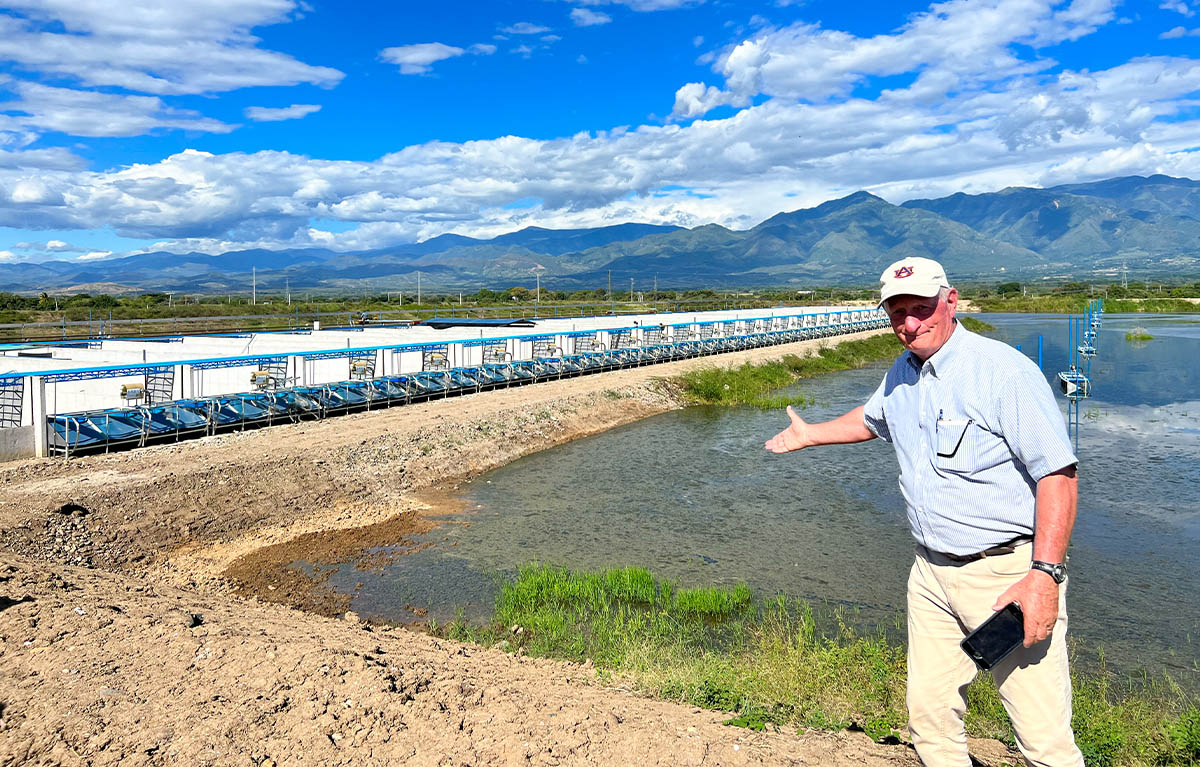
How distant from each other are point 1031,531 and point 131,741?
4.43 meters

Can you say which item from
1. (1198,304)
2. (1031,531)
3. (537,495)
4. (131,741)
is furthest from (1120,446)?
(1198,304)

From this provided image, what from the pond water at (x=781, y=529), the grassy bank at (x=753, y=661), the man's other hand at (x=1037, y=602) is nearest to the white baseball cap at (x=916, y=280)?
the man's other hand at (x=1037, y=602)

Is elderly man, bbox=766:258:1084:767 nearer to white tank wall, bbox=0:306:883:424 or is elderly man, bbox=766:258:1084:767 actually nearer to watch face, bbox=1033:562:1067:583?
watch face, bbox=1033:562:1067:583

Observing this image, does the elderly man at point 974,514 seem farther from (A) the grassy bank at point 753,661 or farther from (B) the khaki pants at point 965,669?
(A) the grassy bank at point 753,661

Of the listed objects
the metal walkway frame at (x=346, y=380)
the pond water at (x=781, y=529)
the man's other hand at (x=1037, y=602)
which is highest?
the man's other hand at (x=1037, y=602)

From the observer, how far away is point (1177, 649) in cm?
738

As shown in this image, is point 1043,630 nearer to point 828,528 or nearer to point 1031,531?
point 1031,531

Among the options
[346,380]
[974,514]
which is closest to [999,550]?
[974,514]

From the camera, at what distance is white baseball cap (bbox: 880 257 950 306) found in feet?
9.64

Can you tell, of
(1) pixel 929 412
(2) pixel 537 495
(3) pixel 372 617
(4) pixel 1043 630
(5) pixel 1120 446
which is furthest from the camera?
(5) pixel 1120 446

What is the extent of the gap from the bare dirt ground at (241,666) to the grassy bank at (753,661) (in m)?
0.42

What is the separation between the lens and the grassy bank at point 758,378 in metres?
26.4

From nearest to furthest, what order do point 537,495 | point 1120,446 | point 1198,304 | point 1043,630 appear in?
point 1043,630 < point 537,495 < point 1120,446 < point 1198,304

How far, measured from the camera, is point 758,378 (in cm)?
2995
